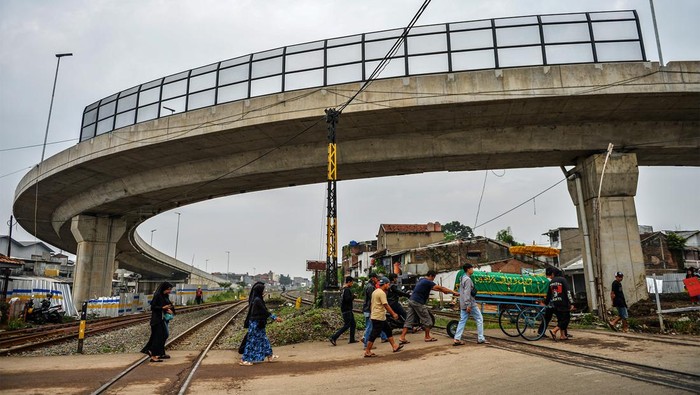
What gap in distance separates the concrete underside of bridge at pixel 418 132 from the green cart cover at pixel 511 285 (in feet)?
24.0

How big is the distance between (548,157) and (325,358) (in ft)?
45.9

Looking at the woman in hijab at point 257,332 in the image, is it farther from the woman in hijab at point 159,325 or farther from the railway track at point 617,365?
the railway track at point 617,365

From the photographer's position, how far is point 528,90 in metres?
14.8

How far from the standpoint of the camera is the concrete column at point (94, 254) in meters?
26.5

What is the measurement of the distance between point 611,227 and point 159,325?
1624 cm

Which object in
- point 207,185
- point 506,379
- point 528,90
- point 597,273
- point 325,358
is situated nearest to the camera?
point 506,379

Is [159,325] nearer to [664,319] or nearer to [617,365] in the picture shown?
[617,365]

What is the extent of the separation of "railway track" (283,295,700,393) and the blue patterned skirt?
467cm

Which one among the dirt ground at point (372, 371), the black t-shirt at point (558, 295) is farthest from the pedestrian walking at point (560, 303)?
the dirt ground at point (372, 371)

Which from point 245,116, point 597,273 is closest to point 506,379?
point 597,273

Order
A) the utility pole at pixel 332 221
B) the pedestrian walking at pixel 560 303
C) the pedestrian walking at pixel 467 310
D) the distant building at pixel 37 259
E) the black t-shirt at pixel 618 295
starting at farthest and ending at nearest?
the distant building at pixel 37 259 → the utility pole at pixel 332 221 → the black t-shirt at pixel 618 295 → the pedestrian walking at pixel 560 303 → the pedestrian walking at pixel 467 310

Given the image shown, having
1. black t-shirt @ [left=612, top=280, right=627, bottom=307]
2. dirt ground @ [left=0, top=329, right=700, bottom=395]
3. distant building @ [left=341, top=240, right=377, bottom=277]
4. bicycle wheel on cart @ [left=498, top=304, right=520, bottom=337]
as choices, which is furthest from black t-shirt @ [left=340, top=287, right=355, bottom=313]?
distant building @ [left=341, top=240, right=377, bottom=277]

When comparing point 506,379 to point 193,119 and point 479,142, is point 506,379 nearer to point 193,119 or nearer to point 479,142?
point 479,142

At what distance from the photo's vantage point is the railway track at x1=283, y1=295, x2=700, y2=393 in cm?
503
